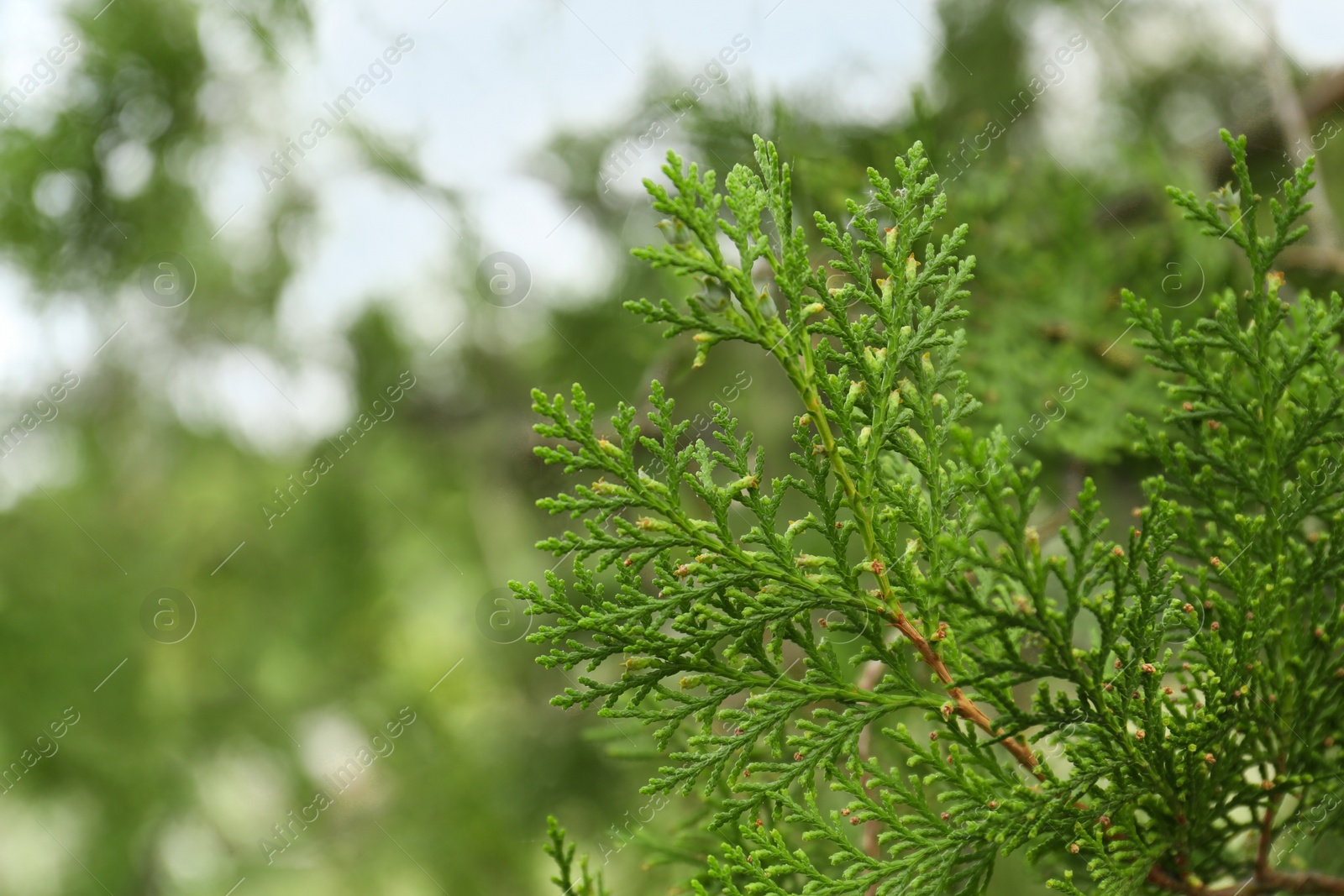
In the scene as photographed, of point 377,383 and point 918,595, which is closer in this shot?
point 918,595

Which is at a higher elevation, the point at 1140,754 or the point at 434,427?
the point at 434,427

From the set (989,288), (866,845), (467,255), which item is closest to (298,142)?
(467,255)

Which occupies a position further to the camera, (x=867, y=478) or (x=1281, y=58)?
(x=1281, y=58)

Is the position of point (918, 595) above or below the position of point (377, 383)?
below

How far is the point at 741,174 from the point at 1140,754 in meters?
1.03

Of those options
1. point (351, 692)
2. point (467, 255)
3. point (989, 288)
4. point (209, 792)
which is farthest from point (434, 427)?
point (989, 288)

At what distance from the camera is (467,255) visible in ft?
14.3

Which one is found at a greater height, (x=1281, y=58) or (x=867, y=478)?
(x=1281, y=58)

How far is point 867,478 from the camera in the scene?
1.19 m

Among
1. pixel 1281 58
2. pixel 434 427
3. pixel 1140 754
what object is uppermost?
pixel 434 427

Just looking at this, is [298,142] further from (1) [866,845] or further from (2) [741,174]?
(1) [866,845]

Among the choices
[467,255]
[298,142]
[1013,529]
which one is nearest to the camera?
[1013,529]

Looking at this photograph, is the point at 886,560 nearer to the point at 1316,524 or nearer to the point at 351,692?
the point at 1316,524

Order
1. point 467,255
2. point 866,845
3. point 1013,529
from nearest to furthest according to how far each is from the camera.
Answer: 1. point 1013,529
2. point 866,845
3. point 467,255
